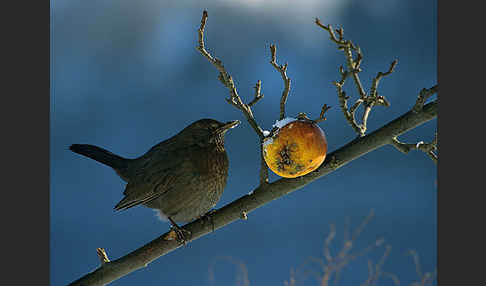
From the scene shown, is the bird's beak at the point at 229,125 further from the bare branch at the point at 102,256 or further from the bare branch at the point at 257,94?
the bare branch at the point at 102,256

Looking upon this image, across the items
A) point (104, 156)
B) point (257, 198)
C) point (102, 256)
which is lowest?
point (102, 256)

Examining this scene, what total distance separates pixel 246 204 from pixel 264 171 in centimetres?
9

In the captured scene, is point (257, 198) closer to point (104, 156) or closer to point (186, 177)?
point (186, 177)

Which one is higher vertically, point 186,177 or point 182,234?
point 186,177

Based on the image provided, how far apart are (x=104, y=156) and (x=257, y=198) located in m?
0.84

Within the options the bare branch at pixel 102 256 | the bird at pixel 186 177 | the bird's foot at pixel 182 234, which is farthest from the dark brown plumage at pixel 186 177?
the bare branch at pixel 102 256

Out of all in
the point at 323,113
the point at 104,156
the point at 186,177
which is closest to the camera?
the point at 323,113

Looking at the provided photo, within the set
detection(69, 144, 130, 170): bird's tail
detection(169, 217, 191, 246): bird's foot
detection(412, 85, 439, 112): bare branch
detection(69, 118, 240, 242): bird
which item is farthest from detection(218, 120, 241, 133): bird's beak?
detection(69, 144, 130, 170): bird's tail

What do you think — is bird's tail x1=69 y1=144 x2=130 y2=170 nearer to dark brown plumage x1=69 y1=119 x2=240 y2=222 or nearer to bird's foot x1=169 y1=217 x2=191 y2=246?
dark brown plumage x1=69 y1=119 x2=240 y2=222

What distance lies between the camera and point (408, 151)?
102cm

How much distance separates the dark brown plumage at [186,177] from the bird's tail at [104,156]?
0.25m

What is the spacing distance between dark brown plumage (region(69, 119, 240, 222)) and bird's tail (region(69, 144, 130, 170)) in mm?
248

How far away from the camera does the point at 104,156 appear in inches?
68.2

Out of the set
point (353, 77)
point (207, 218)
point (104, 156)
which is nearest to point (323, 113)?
point (353, 77)
